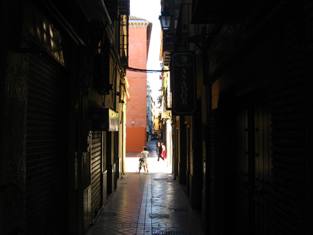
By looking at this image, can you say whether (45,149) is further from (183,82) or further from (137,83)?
(137,83)

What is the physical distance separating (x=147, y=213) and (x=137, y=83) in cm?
4115

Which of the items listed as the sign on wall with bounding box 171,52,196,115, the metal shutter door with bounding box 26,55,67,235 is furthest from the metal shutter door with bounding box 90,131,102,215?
the metal shutter door with bounding box 26,55,67,235

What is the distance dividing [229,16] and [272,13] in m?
2.49

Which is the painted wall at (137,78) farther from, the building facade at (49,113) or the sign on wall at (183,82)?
the building facade at (49,113)

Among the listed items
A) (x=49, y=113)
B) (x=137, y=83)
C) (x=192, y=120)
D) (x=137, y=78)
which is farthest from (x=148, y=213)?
(x=137, y=83)

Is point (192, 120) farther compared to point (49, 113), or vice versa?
point (192, 120)

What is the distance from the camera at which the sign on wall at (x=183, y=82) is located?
13297 millimetres

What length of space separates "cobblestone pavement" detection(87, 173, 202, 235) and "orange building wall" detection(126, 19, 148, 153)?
110 ft

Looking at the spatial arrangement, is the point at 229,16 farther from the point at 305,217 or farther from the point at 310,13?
the point at 305,217

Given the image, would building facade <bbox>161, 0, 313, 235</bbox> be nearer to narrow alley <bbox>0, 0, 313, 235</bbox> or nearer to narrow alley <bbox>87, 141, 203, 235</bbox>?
narrow alley <bbox>0, 0, 313, 235</bbox>

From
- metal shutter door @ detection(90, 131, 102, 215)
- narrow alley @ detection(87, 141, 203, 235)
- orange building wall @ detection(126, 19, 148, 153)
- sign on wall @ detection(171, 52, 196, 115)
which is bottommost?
narrow alley @ detection(87, 141, 203, 235)

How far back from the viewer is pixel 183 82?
13.4 meters

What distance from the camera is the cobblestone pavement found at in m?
11.0

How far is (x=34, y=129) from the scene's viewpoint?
Answer: 6.40 metres
